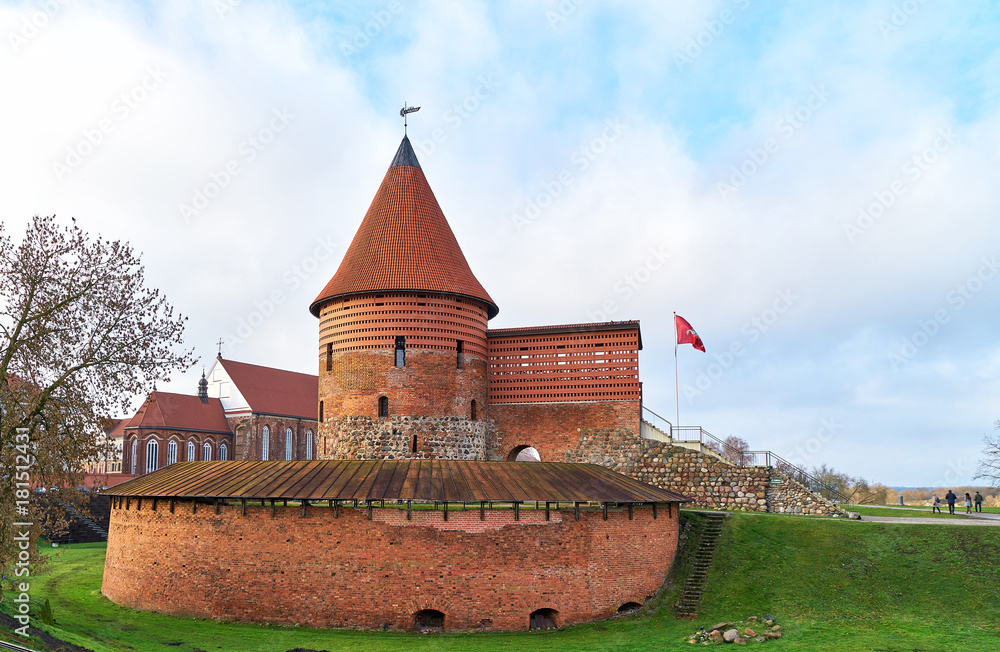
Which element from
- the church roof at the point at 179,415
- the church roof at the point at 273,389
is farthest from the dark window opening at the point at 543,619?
the church roof at the point at 179,415

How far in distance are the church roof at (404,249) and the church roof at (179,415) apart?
3234 cm

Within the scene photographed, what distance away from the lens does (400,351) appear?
2427 cm

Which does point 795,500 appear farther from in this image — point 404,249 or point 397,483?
point 404,249

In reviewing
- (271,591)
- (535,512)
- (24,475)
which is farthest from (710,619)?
(24,475)

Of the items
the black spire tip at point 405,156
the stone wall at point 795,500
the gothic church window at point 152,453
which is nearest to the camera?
the stone wall at point 795,500

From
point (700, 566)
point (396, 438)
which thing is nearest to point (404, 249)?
point (396, 438)

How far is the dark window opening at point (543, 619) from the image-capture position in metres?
16.7

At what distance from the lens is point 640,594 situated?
58.9 feet

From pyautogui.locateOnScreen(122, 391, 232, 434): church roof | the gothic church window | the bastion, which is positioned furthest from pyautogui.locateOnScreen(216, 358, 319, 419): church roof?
the bastion

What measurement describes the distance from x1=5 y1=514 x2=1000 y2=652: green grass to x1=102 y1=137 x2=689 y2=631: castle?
66 centimetres

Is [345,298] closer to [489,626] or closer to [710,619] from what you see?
[489,626]

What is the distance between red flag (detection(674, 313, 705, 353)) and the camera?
89.1 feet

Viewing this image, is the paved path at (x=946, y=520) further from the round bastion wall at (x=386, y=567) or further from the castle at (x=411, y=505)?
the round bastion wall at (x=386, y=567)

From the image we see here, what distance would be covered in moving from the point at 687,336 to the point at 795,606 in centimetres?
1196
